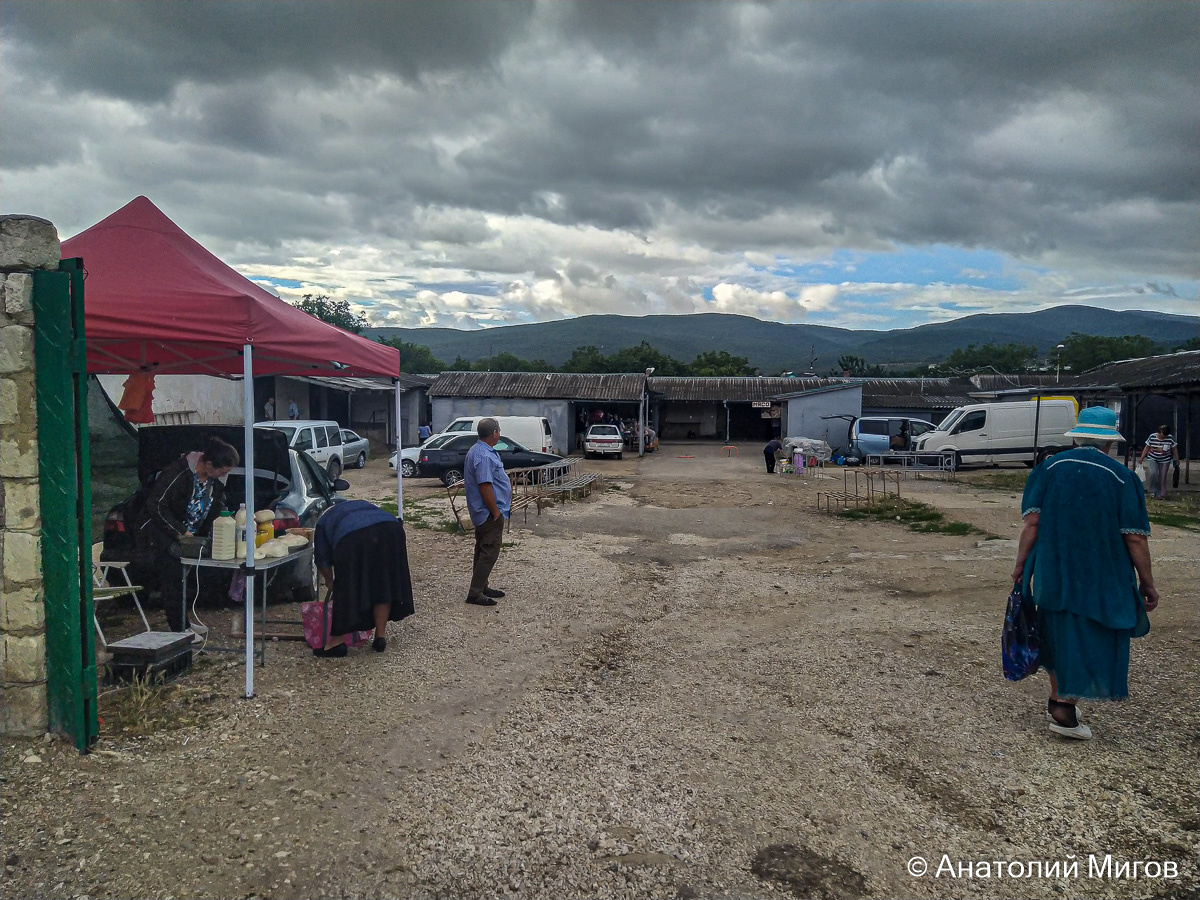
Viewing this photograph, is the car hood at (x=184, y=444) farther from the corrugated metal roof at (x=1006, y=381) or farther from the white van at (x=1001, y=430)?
the corrugated metal roof at (x=1006, y=381)

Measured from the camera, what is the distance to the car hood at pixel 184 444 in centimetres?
676

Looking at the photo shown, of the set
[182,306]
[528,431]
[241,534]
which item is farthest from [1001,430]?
[182,306]

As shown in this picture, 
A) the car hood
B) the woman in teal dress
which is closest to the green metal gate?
the car hood

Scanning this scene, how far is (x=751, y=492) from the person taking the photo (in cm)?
1752

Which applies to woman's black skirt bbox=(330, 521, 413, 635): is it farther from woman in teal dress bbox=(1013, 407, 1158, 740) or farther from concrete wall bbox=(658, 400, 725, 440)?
concrete wall bbox=(658, 400, 725, 440)

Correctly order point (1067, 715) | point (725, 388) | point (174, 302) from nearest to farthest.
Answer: point (1067, 715), point (174, 302), point (725, 388)

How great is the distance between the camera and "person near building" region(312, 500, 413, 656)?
5328 mm

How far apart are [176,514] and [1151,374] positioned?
27.0m

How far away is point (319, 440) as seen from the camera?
18688mm

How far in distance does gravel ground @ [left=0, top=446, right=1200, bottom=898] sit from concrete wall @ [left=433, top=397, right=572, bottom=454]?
2408 centimetres

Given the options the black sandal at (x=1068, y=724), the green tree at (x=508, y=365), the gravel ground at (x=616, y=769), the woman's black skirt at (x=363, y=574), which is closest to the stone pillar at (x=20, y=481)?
the gravel ground at (x=616, y=769)

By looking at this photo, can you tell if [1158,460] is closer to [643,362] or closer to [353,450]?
[353,450]

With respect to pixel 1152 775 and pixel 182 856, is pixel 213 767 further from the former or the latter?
pixel 1152 775

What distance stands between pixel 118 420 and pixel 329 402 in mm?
25160
